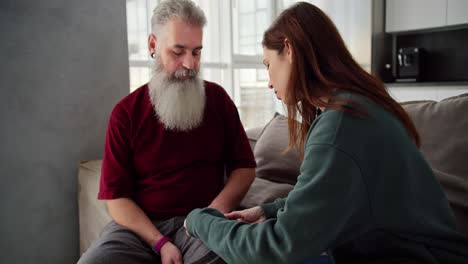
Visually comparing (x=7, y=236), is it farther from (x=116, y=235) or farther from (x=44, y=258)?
(x=116, y=235)

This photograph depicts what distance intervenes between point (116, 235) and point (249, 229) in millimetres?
648

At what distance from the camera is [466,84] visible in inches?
138

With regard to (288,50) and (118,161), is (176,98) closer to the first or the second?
(118,161)

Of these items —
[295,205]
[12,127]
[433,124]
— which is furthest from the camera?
[12,127]

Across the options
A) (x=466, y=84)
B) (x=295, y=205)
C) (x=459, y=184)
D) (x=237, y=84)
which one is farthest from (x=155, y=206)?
(x=466, y=84)

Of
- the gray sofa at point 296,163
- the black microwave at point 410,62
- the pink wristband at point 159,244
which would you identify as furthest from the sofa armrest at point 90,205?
the black microwave at point 410,62

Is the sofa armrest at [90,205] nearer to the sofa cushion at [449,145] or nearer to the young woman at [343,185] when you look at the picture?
the young woman at [343,185]

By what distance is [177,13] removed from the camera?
1.48 m

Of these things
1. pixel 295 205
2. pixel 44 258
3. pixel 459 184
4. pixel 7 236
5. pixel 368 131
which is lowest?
pixel 44 258

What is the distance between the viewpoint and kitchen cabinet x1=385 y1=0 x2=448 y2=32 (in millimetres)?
3855

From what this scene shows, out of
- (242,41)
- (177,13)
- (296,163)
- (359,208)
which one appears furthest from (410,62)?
(359,208)

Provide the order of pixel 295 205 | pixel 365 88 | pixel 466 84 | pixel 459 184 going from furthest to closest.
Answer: pixel 466 84 → pixel 459 184 → pixel 365 88 → pixel 295 205

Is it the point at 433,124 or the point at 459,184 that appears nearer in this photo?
the point at 459,184

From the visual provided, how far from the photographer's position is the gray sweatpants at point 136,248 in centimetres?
120
